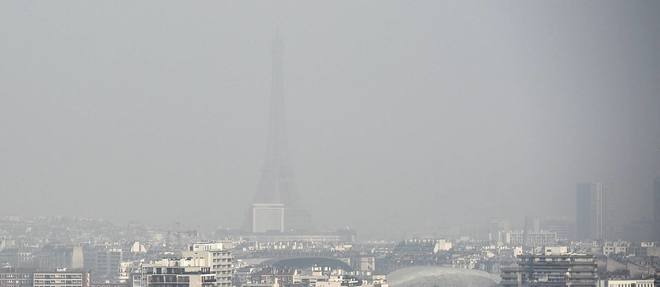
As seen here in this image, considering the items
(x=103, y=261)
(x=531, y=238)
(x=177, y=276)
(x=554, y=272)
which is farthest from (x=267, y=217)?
(x=177, y=276)

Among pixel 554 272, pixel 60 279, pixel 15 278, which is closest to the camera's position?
pixel 554 272

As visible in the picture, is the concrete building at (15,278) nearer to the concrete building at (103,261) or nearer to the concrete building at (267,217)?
the concrete building at (103,261)

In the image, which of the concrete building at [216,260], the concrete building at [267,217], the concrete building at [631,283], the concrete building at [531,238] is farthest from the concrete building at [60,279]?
the concrete building at [267,217]

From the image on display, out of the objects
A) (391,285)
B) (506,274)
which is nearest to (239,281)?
(506,274)

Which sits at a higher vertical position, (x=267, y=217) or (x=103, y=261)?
(x=267, y=217)

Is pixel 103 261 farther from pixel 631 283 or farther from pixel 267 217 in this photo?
pixel 631 283

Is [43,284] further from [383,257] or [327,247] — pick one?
[327,247]

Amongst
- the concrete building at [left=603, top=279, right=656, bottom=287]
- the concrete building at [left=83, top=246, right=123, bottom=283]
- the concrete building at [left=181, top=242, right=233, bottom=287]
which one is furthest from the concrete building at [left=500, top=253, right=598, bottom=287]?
the concrete building at [left=83, top=246, right=123, bottom=283]
